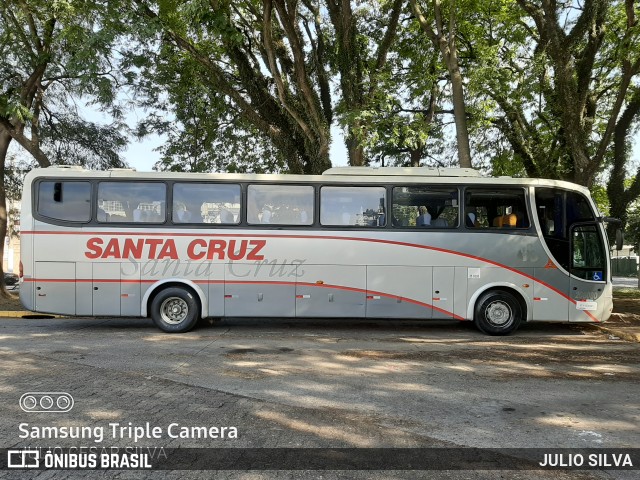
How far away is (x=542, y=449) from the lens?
4.39 metres

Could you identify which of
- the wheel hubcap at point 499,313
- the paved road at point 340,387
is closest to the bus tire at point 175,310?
the paved road at point 340,387

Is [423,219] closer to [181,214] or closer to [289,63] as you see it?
[181,214]

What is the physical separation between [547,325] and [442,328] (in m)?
2.66

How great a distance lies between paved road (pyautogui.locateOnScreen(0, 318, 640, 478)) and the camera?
4707mm

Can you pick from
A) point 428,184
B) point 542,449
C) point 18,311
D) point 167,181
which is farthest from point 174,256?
point 542,449

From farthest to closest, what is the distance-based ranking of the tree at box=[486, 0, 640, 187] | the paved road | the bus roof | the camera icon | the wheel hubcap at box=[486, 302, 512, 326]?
1. the tree at box=[486, 0, 640, 187]
2. the bus roof
3. the wheel hubcap at box=[486, 302, 512, 326]
4. the camera icon
5. the paved road

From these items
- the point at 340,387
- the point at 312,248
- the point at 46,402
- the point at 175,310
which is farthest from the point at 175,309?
the point at 340,387

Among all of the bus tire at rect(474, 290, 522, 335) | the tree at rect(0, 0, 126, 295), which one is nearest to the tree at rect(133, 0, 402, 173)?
the tree at rect(0, 0, 126, 295)

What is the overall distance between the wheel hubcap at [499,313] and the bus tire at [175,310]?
6.20 metres

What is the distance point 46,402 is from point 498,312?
28.2 feet

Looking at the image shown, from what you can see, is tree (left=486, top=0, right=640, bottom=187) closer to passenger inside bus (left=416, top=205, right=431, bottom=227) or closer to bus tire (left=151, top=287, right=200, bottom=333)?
passenger inside bus (left=416, top=205, right=431, bottom=227)

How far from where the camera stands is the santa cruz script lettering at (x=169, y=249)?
1077 centimetres

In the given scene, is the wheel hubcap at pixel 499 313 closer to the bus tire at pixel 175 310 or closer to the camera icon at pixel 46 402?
the bus tire at pixel 175 310

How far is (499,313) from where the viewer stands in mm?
10883
